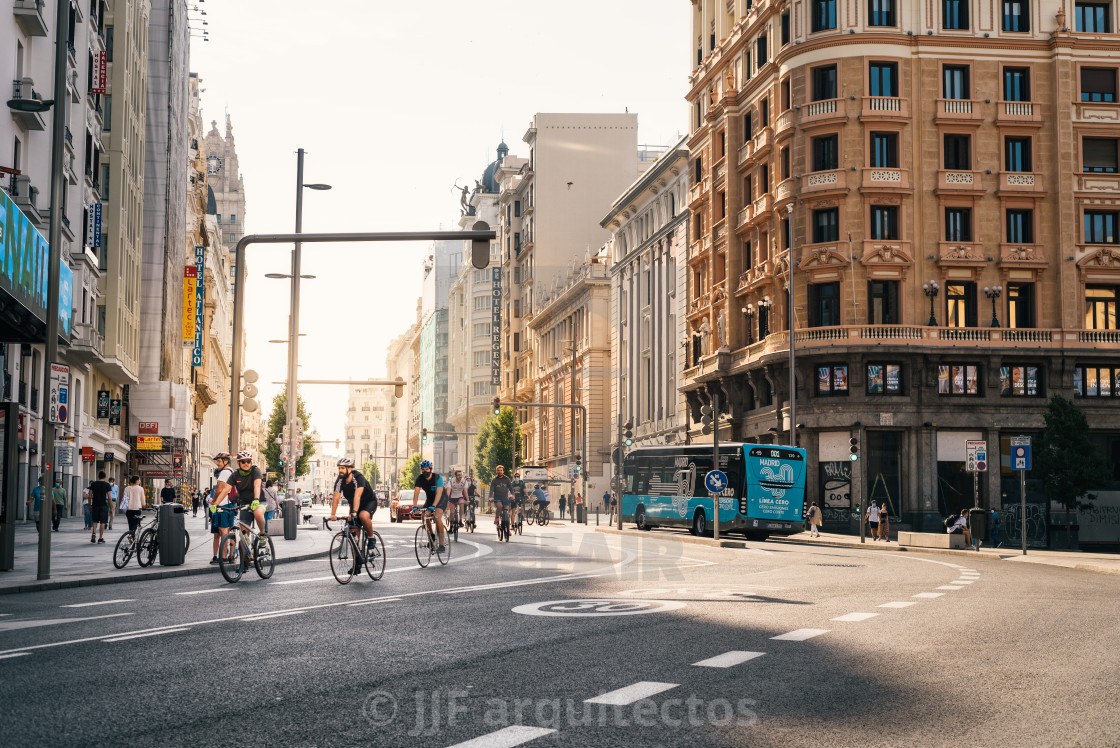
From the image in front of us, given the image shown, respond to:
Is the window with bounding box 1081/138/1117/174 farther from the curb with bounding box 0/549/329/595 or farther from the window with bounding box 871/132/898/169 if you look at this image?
the curb with bounding box 0/549/329/595

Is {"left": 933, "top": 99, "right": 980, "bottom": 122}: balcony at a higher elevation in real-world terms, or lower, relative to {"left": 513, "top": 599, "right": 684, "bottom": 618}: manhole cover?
higher

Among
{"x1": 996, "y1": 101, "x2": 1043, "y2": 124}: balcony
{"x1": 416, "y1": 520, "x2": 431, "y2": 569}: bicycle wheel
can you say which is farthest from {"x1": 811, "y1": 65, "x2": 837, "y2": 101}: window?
{"x1": 416, "y1": 520, "x2": 431, "y2": 569}: bicycle wheel

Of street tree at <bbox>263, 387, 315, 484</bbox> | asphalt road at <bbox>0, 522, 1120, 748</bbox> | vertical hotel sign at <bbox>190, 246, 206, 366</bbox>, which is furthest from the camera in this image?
street tree at <bbox>263, 387, 315, 484</bbox>

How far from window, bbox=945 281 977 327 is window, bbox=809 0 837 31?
1160cm

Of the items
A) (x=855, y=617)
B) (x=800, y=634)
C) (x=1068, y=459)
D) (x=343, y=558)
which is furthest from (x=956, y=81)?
(x=800, y=634)

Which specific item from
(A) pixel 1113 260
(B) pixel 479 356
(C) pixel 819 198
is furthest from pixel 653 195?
(B) pixel 479 356

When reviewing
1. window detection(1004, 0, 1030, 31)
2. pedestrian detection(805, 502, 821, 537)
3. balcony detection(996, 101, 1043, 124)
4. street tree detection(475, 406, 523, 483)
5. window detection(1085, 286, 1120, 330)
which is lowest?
pedestrian detection(805, 502, 821, 537)

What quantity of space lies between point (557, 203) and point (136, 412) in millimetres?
45760

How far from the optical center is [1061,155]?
49.9 meters

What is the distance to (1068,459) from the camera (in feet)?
144

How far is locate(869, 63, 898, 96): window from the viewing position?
50.5 metres

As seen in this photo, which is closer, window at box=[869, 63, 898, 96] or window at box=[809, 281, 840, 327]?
A: window at box=[809, 281, 840, 327]

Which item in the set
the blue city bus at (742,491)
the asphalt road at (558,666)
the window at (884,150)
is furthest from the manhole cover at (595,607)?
the window at (884,150)

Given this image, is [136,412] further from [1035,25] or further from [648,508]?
[1035,25]
